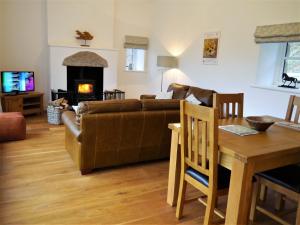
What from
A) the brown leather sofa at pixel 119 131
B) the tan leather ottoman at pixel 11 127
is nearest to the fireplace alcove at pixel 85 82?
the tan leather ottoman at pixel 11 127

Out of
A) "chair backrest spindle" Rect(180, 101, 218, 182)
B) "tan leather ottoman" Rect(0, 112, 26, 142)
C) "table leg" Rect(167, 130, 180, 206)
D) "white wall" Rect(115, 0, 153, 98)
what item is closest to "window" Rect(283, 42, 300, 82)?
"table leg" Rect(167, 130, 180, 206)

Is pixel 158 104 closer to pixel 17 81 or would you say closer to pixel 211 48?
pixel 211 48

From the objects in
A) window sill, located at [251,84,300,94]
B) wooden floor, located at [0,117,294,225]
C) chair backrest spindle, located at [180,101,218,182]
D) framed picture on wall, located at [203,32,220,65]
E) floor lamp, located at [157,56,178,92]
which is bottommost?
wooden floor, located at [0,117,294,225]

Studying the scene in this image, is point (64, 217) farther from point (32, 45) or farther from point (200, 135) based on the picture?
point (32, 45)

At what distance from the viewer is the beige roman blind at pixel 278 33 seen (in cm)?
383

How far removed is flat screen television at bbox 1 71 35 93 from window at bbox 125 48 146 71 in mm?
2652

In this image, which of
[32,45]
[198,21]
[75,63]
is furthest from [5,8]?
[198,21]

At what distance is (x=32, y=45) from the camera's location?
6.21 meters

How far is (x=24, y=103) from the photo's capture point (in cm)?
577

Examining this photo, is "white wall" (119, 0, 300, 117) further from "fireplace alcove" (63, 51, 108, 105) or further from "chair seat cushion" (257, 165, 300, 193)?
"chair seat cushion" (257, 165, 300, 193)

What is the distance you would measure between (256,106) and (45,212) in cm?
368

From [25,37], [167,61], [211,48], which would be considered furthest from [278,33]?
[25,37]

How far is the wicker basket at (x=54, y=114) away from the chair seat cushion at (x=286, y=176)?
13.5 ft

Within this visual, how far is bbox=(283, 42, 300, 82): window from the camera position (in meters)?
4.22
